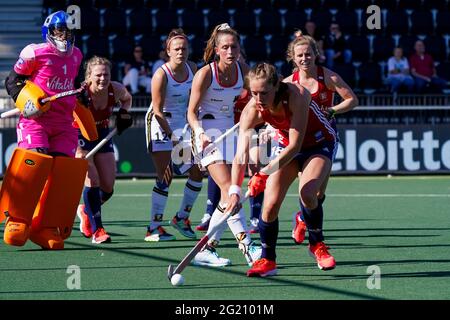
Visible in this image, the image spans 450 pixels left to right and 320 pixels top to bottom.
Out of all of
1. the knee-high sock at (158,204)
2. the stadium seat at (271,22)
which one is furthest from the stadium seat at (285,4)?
the knee-high sock at (158,204)

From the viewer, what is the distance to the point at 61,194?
893cm

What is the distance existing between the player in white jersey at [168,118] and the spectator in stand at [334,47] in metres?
8.66

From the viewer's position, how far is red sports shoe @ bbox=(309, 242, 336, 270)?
7711mm

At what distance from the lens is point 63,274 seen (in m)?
7.59

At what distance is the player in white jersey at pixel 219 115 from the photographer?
8.04 metres

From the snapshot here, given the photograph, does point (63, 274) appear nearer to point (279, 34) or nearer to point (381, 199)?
point (381, 199)

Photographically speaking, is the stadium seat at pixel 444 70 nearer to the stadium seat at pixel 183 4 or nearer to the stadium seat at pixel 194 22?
the stadium seat at pixel 194 22

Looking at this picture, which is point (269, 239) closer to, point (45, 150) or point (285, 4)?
point (45, 150)

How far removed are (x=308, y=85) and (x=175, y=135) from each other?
4.50 feet

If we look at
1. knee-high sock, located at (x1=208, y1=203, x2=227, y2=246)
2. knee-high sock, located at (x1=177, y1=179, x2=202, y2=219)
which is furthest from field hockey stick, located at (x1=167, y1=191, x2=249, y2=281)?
knee-high sock, located at (x1=177, y1=179, x2=202, y2=219)

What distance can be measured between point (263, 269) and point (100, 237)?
247 centimetres

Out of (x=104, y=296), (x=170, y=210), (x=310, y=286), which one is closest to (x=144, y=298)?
(x=104, y=296)

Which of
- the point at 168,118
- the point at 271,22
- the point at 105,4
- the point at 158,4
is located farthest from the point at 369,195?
the point at 105,4
